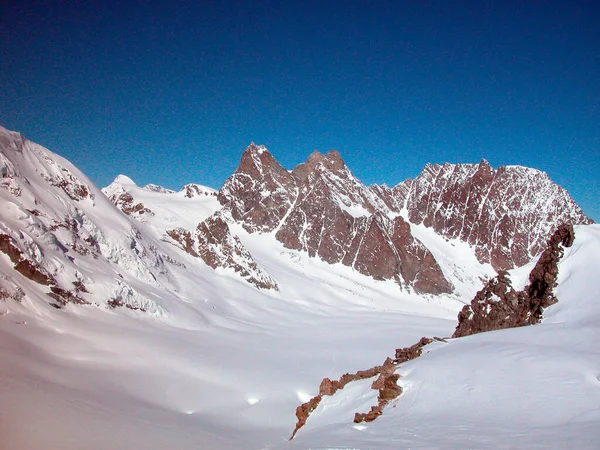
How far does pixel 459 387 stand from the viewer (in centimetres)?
1055

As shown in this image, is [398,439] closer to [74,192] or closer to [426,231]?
[74,192]

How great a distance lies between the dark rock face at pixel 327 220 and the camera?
106688 millimetres

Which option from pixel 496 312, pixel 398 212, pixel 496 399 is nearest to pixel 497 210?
pixel 398 212

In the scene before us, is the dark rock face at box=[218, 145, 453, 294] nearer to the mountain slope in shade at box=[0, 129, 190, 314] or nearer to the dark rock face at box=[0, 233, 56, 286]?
the mountain slope in shade at box=[0, 129, 190, 314]

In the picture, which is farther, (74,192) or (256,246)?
(256,246)

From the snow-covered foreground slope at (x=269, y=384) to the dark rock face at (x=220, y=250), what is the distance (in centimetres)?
2914

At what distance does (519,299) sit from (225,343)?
26476 mm

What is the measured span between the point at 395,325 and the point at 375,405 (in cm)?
5421

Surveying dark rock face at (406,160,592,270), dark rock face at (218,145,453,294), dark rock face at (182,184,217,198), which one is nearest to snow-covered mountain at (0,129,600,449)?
dark rock face at (218,145,453,294)

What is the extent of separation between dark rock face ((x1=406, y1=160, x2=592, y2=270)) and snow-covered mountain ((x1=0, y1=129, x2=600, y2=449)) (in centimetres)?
3402

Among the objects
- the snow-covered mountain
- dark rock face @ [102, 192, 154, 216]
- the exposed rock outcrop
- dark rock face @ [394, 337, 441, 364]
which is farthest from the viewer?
dark rock face @ [102, 192, 154, 216]

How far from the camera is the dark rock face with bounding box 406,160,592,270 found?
126 metres

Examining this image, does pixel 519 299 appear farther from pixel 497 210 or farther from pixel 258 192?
pixel 497 210

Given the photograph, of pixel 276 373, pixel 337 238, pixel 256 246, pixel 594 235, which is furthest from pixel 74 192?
pixel 337 238
